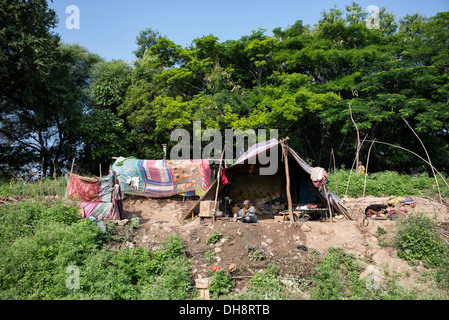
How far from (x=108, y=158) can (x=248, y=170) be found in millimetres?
7989

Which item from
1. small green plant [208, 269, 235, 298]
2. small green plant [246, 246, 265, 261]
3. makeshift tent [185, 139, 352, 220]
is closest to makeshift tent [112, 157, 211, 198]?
makeshift tent [185, 139, 352, 220]

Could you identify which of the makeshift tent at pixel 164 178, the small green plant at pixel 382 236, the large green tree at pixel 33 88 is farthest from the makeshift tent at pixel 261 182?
the large green tree at pixel 33 88

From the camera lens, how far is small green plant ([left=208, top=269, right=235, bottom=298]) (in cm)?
486

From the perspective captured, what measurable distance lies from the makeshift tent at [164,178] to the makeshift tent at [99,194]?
2.50 meters

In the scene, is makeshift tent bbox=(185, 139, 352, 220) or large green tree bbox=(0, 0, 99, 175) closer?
makeshift tent bbox=(185, 139, 352, 220)

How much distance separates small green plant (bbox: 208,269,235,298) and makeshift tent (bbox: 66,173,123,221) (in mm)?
3361

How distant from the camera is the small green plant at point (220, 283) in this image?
A: 4863mm

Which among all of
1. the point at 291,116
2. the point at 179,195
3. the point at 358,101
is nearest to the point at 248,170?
the point at 179,195

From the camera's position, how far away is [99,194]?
7.61 meters

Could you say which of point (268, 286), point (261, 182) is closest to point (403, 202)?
point (261, 182)

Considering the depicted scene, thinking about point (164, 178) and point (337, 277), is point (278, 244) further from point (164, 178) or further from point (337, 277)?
point (164, 178)

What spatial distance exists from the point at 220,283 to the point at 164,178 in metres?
5.85

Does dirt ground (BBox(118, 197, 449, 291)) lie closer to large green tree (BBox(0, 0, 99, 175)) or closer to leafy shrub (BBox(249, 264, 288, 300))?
leafy shrub (BBox(249, 264, 288, 300))
